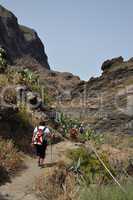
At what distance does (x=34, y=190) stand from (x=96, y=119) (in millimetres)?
42245

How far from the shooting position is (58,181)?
42.6 feet

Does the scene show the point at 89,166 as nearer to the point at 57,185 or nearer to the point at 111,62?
the point at 57,185

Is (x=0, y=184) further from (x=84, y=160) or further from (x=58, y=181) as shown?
(x=84, y=160)

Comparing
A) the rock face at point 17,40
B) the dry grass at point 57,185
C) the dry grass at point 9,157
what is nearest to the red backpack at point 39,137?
the dry grass at point 9,157

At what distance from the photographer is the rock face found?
396 ft

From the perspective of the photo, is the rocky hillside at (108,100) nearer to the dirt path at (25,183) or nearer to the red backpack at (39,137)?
the dirt path at (25,183)

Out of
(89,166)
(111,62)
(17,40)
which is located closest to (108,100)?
(111,62)

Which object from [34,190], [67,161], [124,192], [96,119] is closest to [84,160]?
[67,161]

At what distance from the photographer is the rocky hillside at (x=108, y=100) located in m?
53.5

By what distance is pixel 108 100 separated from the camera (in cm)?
5994

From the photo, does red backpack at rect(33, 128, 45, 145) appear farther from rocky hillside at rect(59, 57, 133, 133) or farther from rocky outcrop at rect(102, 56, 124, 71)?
rocky outcrop at rect(102, 56, 124, 71)

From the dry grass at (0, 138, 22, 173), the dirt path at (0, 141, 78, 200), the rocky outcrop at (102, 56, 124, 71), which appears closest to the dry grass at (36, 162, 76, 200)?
the dirt path at (0, 141, 78, 200)

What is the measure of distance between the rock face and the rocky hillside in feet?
167

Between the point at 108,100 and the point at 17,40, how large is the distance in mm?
80732
